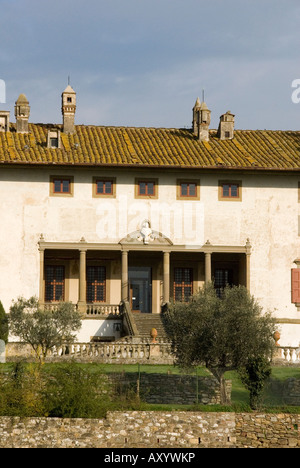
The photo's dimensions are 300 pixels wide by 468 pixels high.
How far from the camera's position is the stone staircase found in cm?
4765

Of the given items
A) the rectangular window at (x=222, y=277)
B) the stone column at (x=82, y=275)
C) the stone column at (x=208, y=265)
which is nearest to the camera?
the stone column at (x=82, y=275)

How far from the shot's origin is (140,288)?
54.0 m

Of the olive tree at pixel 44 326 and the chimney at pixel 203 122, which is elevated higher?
the chimney at pixel 203 122

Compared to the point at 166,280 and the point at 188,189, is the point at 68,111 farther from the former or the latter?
the point at 166,280

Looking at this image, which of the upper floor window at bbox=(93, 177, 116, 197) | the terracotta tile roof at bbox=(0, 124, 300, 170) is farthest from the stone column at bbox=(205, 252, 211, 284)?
the upper floor window at bbox=(93, 177, 116, 197)

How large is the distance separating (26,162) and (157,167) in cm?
614

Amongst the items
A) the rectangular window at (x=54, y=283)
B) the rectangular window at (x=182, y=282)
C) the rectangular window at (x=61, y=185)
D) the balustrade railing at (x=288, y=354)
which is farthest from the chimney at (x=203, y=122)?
the balustrade railing at (x=288, y=354)

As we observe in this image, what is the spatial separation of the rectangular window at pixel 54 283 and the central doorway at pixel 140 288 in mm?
3388

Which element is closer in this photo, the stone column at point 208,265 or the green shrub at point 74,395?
the green shrub at point 74,395

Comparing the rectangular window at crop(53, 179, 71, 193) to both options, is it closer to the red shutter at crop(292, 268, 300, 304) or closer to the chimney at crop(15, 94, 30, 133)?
the chimney at crop(15, 94, 30, 133)

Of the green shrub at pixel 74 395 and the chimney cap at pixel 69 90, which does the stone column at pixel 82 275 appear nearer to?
the chimney cap at pixel 69 90

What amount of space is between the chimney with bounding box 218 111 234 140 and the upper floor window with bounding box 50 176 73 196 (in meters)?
8.98

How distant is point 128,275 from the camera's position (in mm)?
53969

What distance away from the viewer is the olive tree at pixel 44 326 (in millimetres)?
42969
